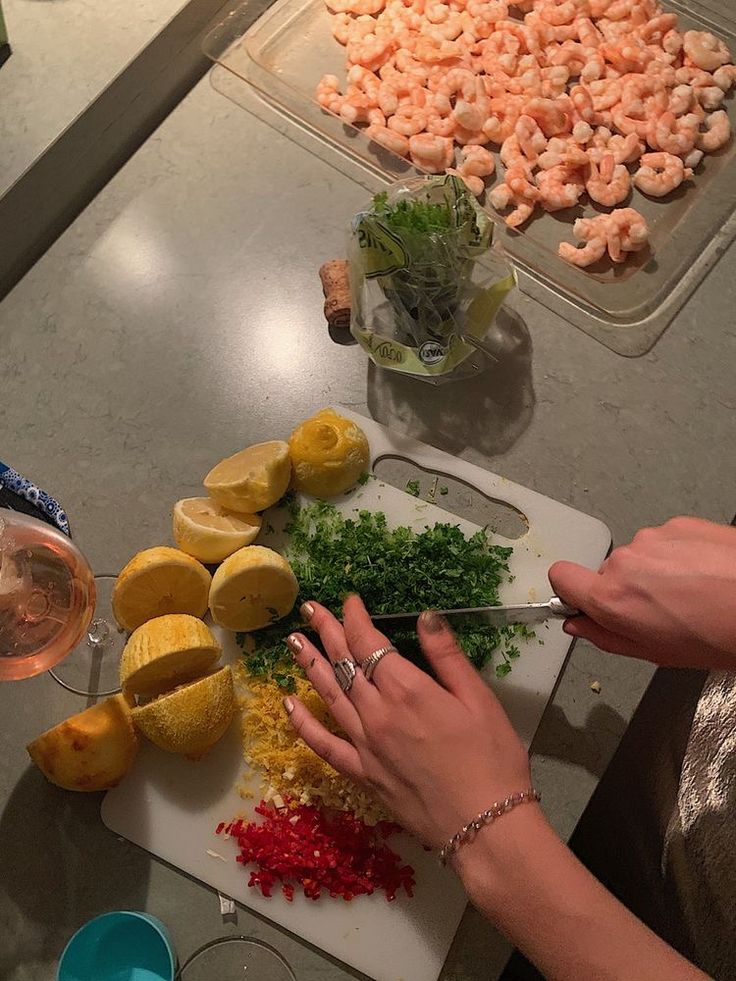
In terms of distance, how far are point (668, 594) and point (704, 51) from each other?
998mm

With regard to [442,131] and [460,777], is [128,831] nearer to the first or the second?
[460,777]

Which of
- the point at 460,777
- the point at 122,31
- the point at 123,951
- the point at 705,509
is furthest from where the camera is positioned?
the point at 122,31

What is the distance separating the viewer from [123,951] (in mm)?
958

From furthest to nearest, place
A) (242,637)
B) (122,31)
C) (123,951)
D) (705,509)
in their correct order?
(122,31) → (705,509) → (242,637) → (123,951)

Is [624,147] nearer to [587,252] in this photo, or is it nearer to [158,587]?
[587,252]

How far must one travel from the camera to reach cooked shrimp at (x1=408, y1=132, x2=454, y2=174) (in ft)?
4.36

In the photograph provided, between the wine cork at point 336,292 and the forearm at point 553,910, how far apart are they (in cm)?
71

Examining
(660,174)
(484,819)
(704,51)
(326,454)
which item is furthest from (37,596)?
(704,51)

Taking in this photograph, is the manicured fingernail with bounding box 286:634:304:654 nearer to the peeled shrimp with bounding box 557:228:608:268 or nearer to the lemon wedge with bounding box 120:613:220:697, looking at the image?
the lemon wedge with bounding box 120:613:220:697

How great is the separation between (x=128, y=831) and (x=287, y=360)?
644mm

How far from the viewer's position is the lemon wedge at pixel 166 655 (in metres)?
0.99

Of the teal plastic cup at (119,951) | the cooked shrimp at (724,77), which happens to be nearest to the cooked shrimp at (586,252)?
the cooked shrimp at (724,77)

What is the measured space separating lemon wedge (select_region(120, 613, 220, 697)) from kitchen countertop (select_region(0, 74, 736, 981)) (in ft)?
0.47

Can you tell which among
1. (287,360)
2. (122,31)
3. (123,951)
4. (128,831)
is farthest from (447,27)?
(123,951)
